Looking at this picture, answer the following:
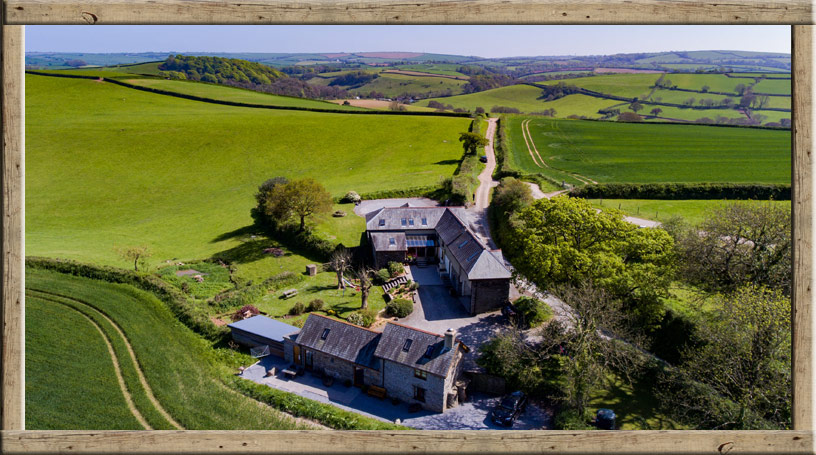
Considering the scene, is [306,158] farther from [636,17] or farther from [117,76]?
[636,17]

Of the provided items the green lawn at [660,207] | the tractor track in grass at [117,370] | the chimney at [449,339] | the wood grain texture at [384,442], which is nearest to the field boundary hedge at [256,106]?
the green lawn at [660,207]

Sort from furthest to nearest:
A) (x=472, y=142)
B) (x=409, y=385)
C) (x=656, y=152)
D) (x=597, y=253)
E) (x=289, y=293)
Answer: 1. (x=656, y=152)
2. (x=472, y=142)
3. (x=289, y=293)
4. (x=597, y=253)
5. (x=409, y=385)

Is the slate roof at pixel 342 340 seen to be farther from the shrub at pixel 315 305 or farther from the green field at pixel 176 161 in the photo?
the green field at pixel 176 161

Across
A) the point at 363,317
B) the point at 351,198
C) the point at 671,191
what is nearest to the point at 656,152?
the point at 671,191

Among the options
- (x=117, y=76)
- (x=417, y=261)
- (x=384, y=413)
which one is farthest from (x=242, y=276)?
(x=117, y=76)

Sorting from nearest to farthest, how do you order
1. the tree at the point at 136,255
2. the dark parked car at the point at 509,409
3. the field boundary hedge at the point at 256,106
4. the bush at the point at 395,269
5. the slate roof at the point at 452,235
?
1. the dark parked car at the point at 509,409
2. the slate roof at the point at 452,235
3. the tree at the point at 136,255
4. the bush at the point at 395,269
5. the field boundary hedge at the point at 256,106

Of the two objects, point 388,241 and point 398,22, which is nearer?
point 398,22

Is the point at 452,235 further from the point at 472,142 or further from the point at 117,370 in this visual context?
the point at 472,142
